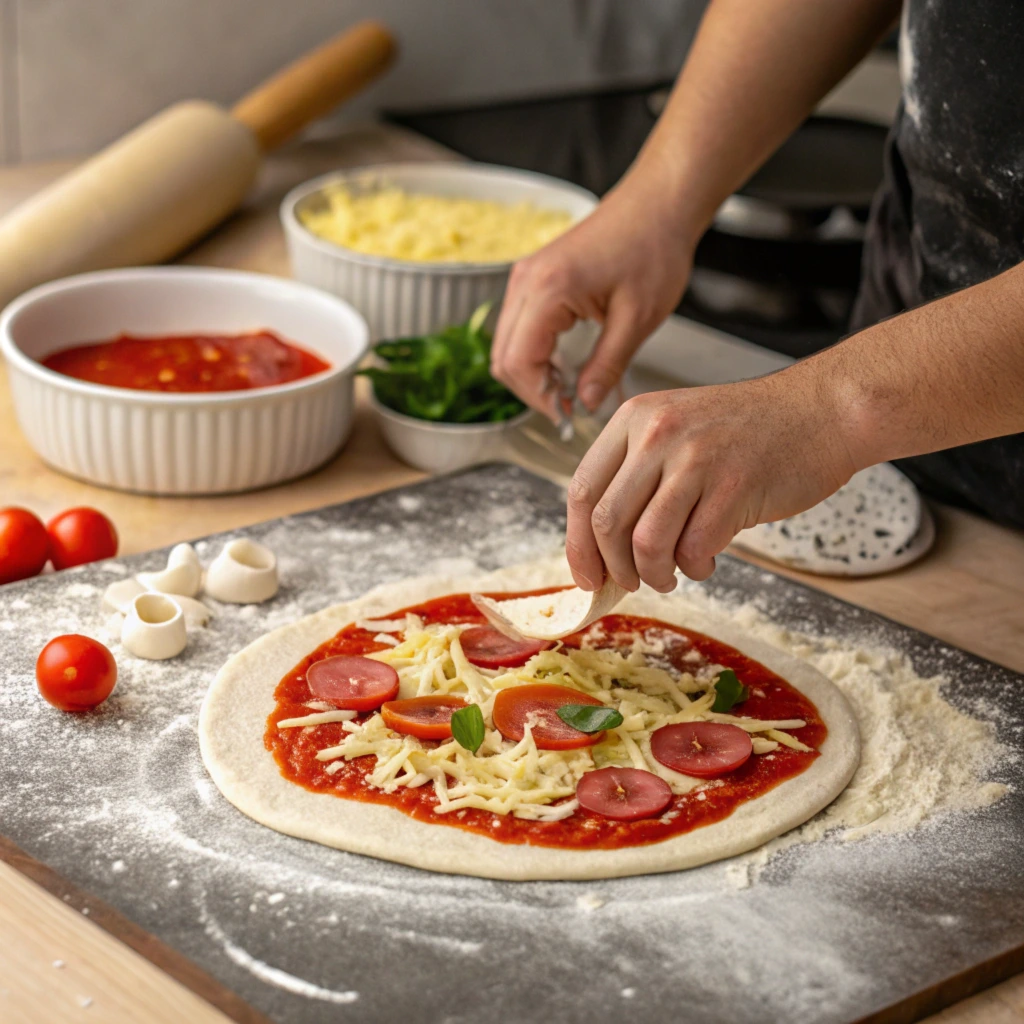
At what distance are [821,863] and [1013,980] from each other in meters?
0.22

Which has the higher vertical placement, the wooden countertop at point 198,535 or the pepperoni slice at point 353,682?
the pepperoni slice at point 353,682

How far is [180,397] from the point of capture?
2.04 meters

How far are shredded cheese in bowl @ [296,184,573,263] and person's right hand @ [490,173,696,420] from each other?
49cm

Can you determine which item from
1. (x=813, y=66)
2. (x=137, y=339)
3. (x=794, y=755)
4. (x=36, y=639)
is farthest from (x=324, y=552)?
(x=813, y=66)

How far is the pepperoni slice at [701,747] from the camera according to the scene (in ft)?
5.23

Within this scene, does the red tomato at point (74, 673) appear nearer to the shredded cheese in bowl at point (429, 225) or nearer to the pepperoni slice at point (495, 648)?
the pepperoni slice at point (495, 648)

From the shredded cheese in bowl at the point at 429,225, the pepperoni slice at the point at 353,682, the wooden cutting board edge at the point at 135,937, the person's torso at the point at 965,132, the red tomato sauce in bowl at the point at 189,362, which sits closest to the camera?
the wooden cutting board edge at the point at 135,937

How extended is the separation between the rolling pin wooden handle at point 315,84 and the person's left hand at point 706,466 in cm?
201

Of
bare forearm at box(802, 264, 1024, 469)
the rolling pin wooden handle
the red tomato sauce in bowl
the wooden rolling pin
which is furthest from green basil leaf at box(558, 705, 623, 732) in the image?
the rolling pin wooden handle

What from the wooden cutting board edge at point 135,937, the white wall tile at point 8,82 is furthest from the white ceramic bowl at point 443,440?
the white wall tile at point 8,82

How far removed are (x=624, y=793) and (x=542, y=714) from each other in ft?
0.52

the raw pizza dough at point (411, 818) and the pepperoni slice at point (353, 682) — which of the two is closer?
the raw pizza dough at point (411, 818)

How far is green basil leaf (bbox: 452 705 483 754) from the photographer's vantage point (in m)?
1.58

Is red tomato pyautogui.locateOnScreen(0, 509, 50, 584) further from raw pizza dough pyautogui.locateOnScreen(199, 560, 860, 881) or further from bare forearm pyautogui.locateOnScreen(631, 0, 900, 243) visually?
bare forearm pyautogui.locateOnScreen(631, 0, 900, 243)
